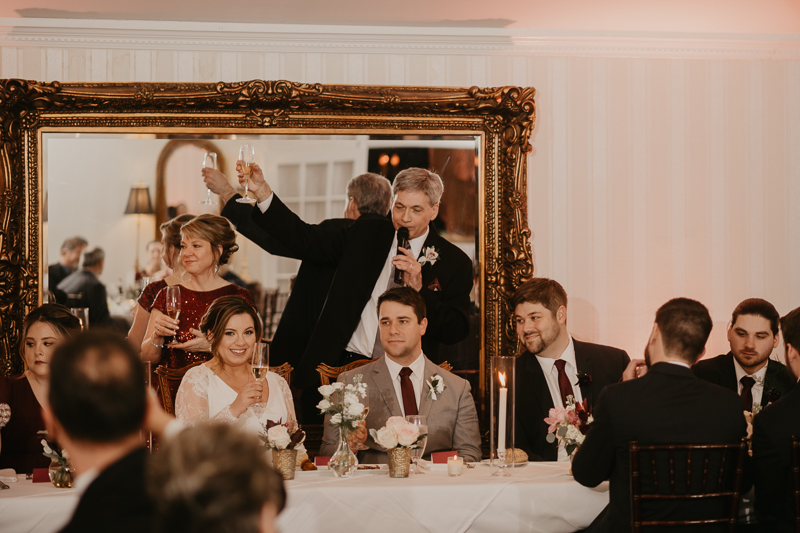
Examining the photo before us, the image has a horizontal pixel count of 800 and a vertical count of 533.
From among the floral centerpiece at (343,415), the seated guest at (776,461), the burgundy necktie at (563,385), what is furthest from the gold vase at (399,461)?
the seated guest at (776,461)

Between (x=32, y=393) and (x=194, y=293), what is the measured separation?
40.8 inches

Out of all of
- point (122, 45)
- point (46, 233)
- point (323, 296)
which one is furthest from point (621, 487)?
point (122, 45)

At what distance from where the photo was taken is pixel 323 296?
4.76 meters

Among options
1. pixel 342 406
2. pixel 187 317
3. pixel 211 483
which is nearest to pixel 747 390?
pixel 342 406

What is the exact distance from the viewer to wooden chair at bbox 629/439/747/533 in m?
2.60

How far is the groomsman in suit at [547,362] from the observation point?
4082 millimetres

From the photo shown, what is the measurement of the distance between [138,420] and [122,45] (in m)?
3.88

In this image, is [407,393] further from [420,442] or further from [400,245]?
[400,245]

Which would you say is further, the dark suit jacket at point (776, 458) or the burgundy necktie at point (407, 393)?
the burgundy necktie at point (407, 393)

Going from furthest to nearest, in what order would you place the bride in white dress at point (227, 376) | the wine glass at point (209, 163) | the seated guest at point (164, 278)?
the wine glass at point (209, 163)
the seated guest at point (164, 278)
the bride in white dress at point (227, 376)

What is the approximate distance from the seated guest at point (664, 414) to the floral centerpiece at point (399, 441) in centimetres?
68

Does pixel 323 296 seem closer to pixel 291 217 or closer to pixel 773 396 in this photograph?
pixel 291 217

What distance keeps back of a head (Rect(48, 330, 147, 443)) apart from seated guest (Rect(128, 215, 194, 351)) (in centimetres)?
313

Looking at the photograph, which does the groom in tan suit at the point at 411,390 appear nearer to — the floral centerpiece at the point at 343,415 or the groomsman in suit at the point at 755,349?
the floral centerpiece at the point at 343,415
